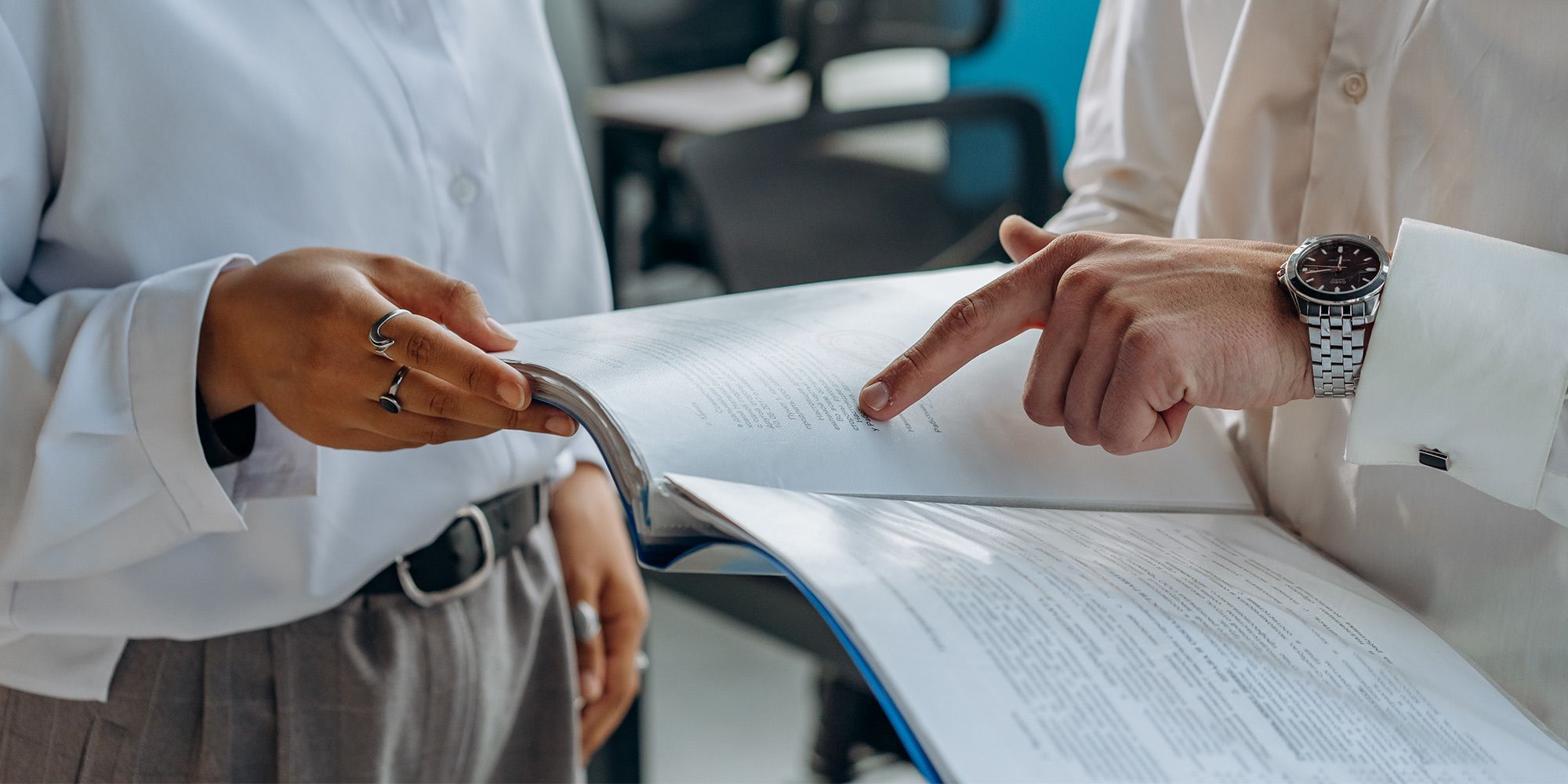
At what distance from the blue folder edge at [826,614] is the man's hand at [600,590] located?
46cm

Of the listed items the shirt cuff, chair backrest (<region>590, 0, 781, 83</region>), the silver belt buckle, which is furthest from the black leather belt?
chair backrest (<region>590, 0, 781, 83</region>)

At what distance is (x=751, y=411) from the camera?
0.55 meters

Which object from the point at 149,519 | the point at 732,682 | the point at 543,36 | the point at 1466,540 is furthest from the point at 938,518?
the point at 732,682

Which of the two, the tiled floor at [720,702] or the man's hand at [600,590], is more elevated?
the man's hand at [600,590]

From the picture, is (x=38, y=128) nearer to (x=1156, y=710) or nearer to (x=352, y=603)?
(x=352, y=603)

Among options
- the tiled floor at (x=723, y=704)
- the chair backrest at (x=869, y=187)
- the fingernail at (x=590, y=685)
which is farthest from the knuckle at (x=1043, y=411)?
the tiled floor at (x=723, y=704)

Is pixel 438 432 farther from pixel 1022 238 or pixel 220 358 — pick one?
pixel 1022 238

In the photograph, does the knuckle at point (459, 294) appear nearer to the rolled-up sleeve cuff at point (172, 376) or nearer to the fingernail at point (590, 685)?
the rolled-up sleeve cuff at point (172, 376)

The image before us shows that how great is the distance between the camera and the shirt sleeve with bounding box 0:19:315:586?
0.63 metres

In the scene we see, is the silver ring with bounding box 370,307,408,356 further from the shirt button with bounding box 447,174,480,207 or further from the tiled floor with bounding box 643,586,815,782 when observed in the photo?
the tiled floor with bounding box 643,586,815,782

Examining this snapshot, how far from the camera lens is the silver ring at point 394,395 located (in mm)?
592

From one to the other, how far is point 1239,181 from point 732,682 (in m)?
1.82

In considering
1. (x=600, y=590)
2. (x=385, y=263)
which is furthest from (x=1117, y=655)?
(x=600, y=590)

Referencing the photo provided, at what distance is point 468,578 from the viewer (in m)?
0.84
